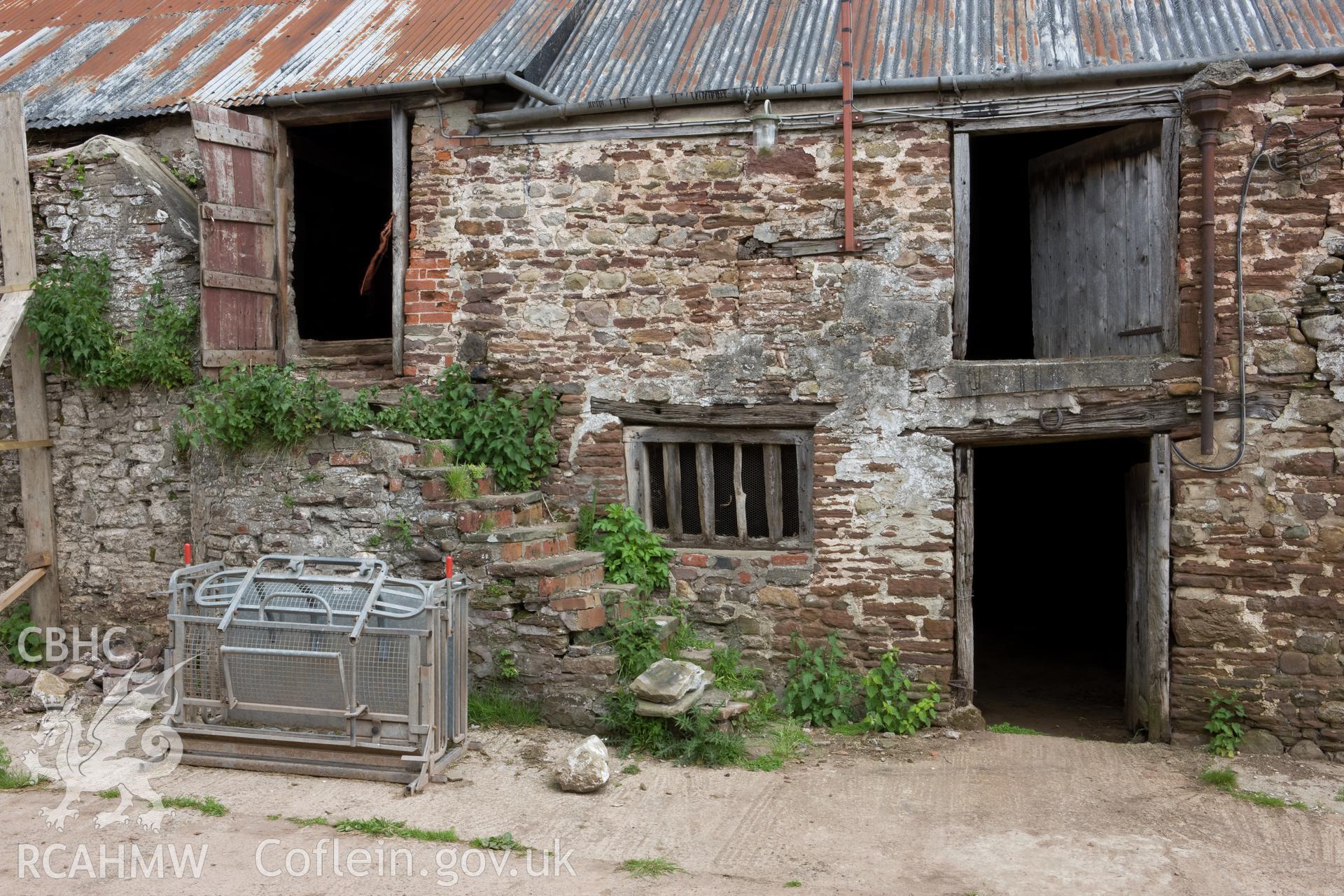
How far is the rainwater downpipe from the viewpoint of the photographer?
6352 millimetres

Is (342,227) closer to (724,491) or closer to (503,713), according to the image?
(724,491)

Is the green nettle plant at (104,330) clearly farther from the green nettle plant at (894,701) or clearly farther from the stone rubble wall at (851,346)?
the green nettle plant at (894,701)

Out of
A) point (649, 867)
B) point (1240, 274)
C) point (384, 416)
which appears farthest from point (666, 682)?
point (1240, 274)

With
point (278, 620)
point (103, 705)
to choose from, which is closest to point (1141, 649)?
point (278, 620)

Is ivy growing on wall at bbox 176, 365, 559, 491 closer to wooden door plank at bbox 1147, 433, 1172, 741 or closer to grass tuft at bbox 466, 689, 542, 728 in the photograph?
grass tuft at bbox 466, 689, 542, 728

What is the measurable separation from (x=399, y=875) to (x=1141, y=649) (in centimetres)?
501

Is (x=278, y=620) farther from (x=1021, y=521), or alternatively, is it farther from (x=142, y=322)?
(x=1021, y=521)

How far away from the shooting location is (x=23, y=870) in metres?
4.83

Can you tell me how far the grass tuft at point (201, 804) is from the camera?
214 inches

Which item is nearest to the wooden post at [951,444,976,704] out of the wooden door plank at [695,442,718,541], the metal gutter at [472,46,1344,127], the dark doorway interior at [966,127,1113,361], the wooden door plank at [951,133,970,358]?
the wooden door plank at [951,133,970,358]

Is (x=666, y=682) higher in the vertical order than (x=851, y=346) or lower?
lower

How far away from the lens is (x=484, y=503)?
271 inches

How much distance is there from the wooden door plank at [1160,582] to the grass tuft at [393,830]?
456cm

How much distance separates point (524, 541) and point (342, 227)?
568 cm
